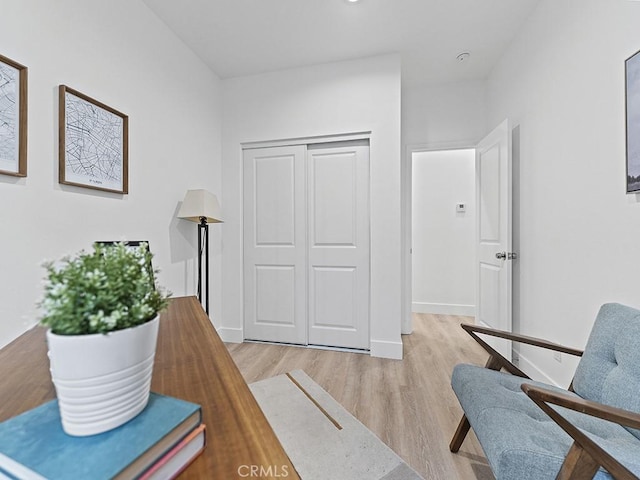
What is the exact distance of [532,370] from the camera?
7.39 ft

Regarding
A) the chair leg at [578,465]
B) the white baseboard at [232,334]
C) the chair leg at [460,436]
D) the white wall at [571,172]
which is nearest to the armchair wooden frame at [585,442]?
the chair leg at [578,465]

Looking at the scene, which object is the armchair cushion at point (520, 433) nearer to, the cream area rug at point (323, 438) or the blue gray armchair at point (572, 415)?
the blue gray armchair at point (572, 415)

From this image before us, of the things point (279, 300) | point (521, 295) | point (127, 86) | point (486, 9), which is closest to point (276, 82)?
point (127, 86)

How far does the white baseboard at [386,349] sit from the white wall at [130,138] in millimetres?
1707

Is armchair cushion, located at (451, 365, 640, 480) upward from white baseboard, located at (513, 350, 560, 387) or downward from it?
upward

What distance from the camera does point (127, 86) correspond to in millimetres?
2057

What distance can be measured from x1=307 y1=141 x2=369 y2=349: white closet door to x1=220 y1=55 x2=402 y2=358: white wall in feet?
0.43

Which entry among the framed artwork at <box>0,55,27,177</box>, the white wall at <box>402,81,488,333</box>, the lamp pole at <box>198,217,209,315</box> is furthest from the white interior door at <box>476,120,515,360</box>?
the framed artwork at <box>0,55,27,177</box>

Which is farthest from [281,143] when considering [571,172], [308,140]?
[571,172]

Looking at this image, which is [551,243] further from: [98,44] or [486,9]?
[98,44]

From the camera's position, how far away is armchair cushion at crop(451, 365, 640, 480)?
906mm

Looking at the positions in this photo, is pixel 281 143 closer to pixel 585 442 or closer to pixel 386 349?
pixel 386 349

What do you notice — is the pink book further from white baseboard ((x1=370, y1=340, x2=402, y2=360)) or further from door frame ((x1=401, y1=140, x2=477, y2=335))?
door frame ((x1=401, y1=140, x2=477, y2=335))

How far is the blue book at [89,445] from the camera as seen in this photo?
37cm
